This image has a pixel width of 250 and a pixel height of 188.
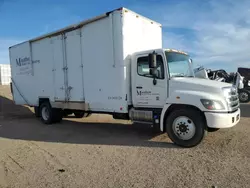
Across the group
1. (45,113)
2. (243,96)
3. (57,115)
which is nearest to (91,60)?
(57,115)

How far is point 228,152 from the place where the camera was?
5.23m

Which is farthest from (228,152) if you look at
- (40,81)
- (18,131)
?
(40,81)

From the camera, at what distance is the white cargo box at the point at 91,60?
673cm

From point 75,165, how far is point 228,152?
3424 mm

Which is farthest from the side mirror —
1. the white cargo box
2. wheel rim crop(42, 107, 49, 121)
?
wheel rim crop(42, 107, 49, 121)

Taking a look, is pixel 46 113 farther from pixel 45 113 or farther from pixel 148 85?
pixel 148 85

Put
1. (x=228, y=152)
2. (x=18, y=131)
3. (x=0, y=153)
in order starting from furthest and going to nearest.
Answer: (x=18, y=131), (x=0, y=153), (x=228, y=152)

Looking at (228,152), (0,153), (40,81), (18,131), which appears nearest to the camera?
(228,152)

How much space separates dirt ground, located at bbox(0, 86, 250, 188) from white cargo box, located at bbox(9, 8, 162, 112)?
49.6 inches

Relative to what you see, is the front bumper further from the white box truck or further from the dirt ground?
the dirt ground

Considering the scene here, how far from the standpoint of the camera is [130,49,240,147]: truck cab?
550cm

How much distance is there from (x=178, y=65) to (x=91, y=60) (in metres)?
2.81

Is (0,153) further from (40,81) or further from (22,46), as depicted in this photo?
(22,46)

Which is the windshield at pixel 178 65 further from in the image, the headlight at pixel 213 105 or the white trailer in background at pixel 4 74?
the white trailer in background at pixel 4 74
